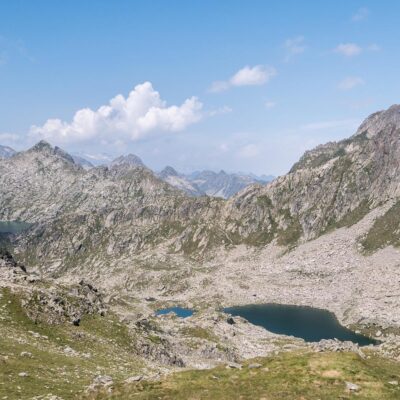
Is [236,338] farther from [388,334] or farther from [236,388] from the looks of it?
[236,388]

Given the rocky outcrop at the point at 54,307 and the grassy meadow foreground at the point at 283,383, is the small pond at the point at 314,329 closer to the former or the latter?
the rocky outcrop at the point at 54,307

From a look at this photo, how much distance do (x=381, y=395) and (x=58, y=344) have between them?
1662 inches

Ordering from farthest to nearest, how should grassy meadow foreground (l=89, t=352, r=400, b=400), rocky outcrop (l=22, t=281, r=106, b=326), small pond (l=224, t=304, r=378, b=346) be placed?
small pond (l=224, t=304, r=378, b=346)
rocky outcrop (l=22, t=281, r=106, b=326)
grassy meadow foreground (l=89, t=352, r=400, b=400)

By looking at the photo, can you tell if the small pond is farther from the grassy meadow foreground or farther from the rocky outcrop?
the grassy meadow foreground

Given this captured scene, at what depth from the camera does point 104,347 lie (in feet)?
199

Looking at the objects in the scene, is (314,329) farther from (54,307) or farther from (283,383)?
(283,383)

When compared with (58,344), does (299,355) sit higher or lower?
higher

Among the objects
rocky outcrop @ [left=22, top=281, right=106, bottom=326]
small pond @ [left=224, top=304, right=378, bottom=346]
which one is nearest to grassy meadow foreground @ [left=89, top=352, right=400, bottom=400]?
rocky outcrop @ [left=22, top=281, right=106, bottom=326]

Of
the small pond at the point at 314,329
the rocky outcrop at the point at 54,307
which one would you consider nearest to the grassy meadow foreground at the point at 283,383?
the rocky outcrop at the point at 54,307

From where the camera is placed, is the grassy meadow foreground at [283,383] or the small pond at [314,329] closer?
the grassy meadow foreground at [283,383]

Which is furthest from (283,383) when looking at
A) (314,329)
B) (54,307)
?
(314,329)

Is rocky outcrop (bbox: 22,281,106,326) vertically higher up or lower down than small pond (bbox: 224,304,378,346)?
higher up

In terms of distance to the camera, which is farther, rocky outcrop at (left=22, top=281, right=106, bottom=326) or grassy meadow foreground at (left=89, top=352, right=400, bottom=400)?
rocky outcrop at (left=22, top=281, right=106, bottom=326)

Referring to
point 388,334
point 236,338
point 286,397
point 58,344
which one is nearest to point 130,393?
point 286,397
